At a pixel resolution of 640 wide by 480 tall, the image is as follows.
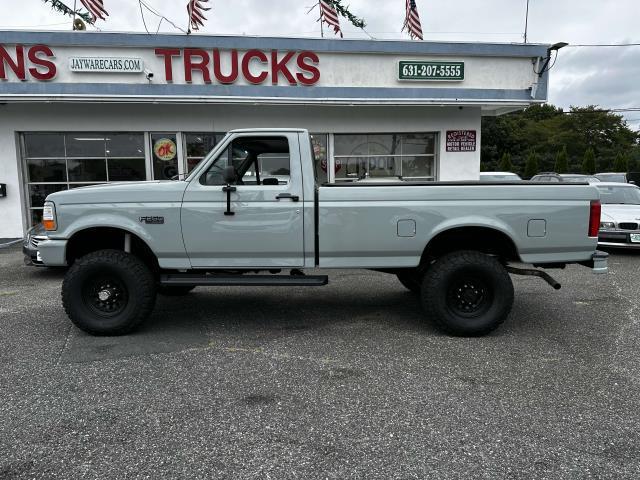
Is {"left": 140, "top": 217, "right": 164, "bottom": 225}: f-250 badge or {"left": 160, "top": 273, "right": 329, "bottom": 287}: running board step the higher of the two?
{"left": 140, "top": 217, "right": 164, "bottom": 225}: f-250 badge

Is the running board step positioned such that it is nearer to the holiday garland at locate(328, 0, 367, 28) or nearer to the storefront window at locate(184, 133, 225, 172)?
the storefront window at locate(184, 133, 225, 172)

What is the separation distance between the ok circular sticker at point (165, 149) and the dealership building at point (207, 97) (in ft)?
0.08

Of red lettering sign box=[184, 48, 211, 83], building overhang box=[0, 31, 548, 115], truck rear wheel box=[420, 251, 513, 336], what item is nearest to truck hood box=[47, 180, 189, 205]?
truck rear wheel box=[420, 251, 513, 336]

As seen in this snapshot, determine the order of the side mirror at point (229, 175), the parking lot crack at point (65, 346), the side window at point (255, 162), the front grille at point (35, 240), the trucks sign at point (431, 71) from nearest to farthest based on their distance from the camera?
the parking lot crack at point (65, 346) < the side mirror at point (229, 175) < the side window at point (255, 162) < the front grille at point (35, 240) < the trucks sign at point (431, 71)

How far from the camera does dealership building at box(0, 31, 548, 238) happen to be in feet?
36.4

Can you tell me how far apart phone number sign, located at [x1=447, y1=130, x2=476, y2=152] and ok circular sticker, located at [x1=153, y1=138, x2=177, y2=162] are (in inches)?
281

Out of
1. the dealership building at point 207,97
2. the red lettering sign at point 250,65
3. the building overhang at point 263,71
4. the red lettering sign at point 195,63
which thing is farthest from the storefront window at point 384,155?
the red lettering sign at point 195,63

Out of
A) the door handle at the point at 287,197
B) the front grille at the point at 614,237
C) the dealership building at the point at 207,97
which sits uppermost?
the dealership building at the point at 207,97

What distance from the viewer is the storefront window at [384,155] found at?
13047 millimetres

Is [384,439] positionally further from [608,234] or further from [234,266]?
[608,234]

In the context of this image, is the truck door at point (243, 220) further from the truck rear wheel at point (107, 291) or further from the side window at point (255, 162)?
the truck rear wheel at point (107, 291)

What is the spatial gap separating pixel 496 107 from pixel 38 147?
462 inches

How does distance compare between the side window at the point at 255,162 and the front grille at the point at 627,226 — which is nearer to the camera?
the side window at the point at 255,162

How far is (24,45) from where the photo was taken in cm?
1087
